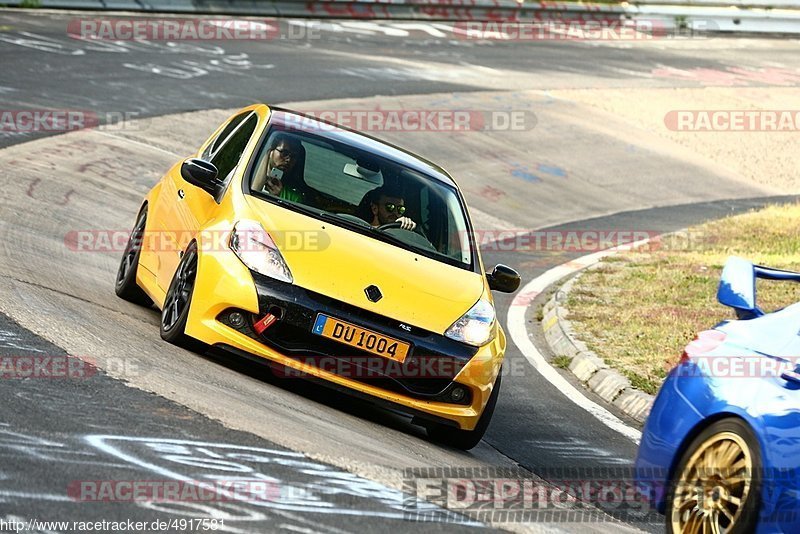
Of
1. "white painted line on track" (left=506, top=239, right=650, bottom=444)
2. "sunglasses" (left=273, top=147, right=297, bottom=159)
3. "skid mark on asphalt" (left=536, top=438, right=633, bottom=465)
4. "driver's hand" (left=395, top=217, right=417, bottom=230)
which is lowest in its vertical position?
"white painted line on track" (left=506, top=239, right=650, bottom=444)

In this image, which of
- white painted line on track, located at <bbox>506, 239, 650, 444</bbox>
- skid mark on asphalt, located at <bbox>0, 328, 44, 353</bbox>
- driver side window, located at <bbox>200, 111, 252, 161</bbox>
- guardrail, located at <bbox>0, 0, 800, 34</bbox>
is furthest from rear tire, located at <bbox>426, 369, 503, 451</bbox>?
guardrail, located at <bbox>0, 0, 800, 34</bbox>

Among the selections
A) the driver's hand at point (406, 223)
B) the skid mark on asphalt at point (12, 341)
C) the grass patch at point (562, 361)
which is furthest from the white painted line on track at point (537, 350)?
the skid mark on asphalt at point (12, 341)

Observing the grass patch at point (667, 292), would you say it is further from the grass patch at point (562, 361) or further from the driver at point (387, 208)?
the driver at point (387, 208)

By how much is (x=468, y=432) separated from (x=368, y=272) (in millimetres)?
1071

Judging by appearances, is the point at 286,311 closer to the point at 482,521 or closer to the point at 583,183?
the point at 482,521

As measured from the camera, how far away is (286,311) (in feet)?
25.3

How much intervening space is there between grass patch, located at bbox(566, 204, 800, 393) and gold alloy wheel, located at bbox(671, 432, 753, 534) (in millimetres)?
4226

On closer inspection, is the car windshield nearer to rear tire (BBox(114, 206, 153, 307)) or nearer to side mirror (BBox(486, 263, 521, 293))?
side mirror (BBox(486, 263, 521, 293))

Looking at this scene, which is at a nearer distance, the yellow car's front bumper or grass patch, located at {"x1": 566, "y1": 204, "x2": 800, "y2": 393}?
the yellow car's front bumper

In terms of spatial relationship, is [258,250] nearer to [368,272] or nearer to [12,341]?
[368,272]


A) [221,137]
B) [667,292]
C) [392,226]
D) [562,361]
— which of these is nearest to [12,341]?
[392,226]

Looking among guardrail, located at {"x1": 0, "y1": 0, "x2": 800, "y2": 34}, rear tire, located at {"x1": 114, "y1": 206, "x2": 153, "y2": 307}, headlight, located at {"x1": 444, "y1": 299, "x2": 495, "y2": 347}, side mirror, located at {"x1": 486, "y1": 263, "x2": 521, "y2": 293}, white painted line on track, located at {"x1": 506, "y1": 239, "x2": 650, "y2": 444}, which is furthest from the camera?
guardrail, located at {"x1": 0, "y1": 0, "x2": 800, "y2": 34}

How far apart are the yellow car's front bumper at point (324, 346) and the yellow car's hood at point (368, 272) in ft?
0.27

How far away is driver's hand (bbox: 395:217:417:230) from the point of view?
897 cm
